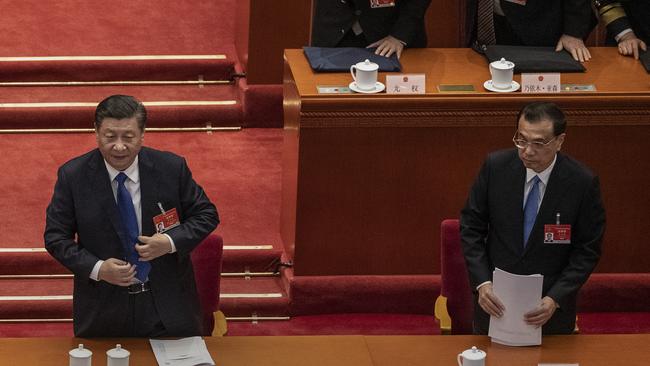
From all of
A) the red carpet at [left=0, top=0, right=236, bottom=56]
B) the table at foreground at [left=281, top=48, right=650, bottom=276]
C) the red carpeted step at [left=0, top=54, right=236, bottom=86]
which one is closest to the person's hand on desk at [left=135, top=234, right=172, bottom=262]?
the table at foreground at [left=281, top=48, right=650, bottom=276]

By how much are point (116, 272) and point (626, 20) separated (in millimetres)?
2491

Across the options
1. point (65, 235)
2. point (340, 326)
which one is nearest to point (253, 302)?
point (340, 326)

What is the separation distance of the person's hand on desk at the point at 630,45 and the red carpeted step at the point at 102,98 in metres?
1.74

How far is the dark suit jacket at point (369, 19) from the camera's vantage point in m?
5.34

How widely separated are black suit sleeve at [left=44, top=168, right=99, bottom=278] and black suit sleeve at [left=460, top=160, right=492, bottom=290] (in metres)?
1.07

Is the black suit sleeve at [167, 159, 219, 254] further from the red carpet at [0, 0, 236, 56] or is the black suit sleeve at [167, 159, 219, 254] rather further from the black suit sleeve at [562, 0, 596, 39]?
the red carpet at [0, 0, 236, 56]

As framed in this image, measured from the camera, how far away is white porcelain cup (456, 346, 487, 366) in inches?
149

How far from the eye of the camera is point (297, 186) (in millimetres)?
5117

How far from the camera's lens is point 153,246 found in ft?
12.6

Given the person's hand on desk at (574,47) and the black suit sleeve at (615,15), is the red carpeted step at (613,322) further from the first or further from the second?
the black suit sleeve at (615,15)

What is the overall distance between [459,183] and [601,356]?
130 centimetres

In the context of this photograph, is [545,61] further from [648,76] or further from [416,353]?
[416,353]

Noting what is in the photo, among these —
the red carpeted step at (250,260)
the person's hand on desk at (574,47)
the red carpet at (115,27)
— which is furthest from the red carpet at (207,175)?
the person's hand on desk at (574,47)

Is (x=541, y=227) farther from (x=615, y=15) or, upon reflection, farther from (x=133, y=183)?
(x=615, y=15)
